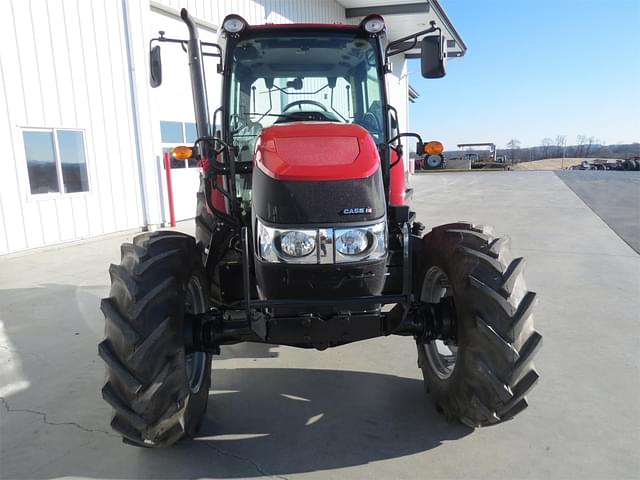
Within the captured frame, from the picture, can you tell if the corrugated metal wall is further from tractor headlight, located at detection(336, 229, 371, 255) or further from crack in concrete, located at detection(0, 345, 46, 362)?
tractor headlight, located at detection(336, 229, 371, 255)

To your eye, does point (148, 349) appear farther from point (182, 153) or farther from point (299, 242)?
point (182, 153)

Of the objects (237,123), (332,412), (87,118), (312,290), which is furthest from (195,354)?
(87,118)

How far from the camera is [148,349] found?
6.83ft

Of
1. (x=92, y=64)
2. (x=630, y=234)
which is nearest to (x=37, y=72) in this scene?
(x=92, y=64)

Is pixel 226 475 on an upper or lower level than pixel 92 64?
lower

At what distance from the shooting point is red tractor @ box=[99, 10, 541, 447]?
2.07 meters

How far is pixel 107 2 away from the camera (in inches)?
317

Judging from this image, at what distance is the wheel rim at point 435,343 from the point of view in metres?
2.77

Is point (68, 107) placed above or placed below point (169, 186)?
above

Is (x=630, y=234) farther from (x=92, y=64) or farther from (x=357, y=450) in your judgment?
(x=92, y=64)

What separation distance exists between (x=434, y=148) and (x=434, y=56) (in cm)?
60

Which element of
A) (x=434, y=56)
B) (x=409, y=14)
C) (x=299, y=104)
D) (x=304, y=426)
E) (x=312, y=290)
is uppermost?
(x=409, y=14)

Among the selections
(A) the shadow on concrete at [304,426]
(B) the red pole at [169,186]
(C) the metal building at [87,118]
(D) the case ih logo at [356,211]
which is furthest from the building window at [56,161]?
(D) the case ih logo at [356,211]

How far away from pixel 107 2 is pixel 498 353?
8696 millimetres
